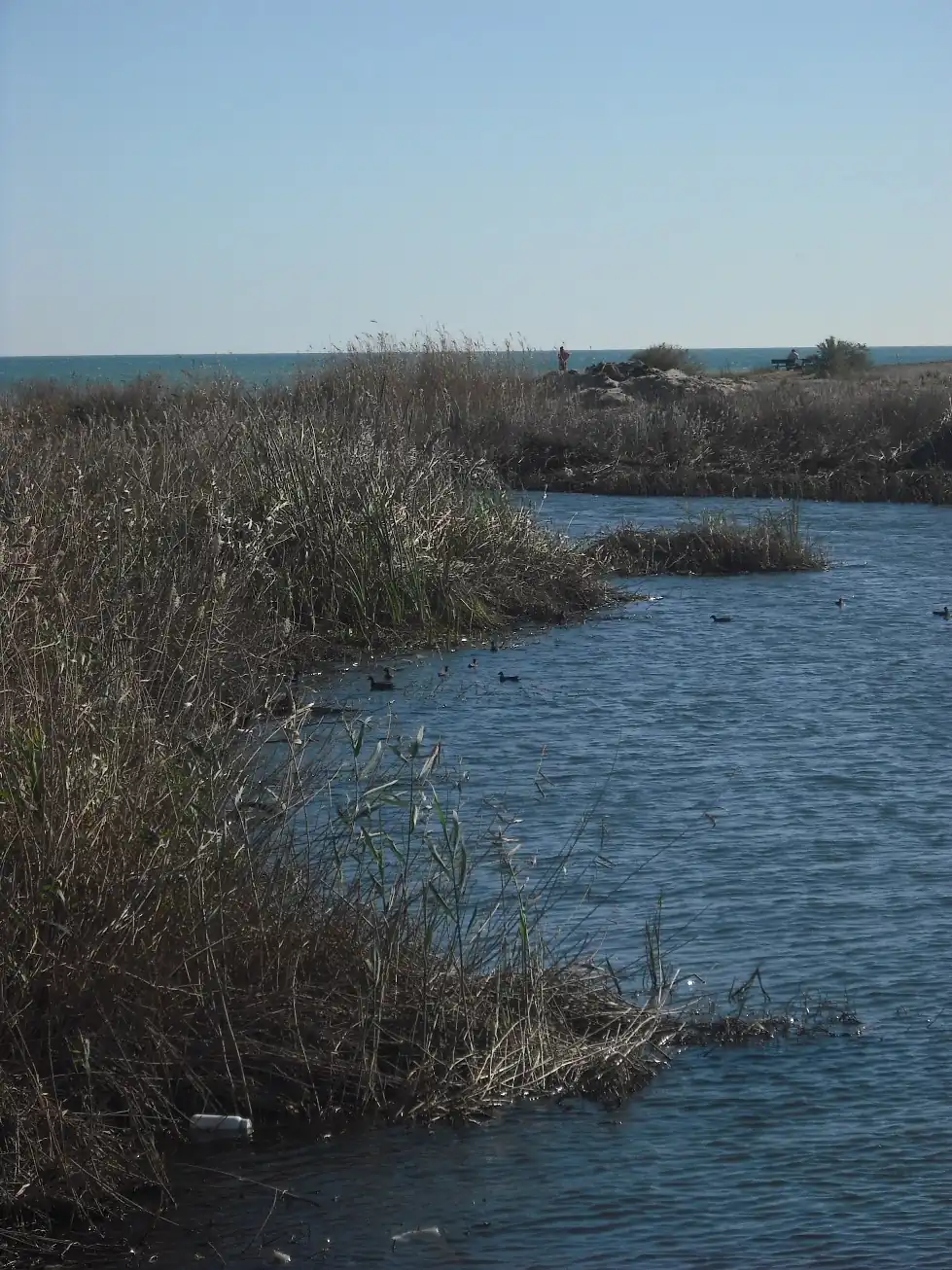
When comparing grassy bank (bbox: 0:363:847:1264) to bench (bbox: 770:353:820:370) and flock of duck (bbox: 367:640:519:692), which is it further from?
bench (bbox: 770:353:820:370)

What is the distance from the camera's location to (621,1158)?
529cm

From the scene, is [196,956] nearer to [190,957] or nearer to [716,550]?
[190,957]

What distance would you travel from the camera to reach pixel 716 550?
20.2m

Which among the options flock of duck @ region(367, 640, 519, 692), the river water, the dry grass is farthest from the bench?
the dry grass

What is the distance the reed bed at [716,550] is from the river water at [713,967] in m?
4.97

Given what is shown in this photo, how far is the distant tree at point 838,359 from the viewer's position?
4869 centimetres

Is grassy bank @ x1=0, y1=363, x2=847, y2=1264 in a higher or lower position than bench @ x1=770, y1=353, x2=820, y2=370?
lower

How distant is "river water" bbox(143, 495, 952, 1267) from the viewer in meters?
4.88

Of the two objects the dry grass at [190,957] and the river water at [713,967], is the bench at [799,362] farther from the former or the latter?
the dry grass at [190,957]

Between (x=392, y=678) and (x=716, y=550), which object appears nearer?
(x=392, y=678)

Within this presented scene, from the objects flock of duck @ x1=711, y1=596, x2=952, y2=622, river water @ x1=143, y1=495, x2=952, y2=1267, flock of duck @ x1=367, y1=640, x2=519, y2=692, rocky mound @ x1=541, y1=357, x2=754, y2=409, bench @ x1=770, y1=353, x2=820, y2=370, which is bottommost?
river water @ x1=143, y1=495, x2=952, y2=1267

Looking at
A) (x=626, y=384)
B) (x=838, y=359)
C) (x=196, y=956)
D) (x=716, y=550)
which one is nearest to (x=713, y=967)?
(x=196, y=956)

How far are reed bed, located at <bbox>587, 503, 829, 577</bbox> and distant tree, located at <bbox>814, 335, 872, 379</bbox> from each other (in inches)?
1152

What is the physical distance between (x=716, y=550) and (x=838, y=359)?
3074 cm
